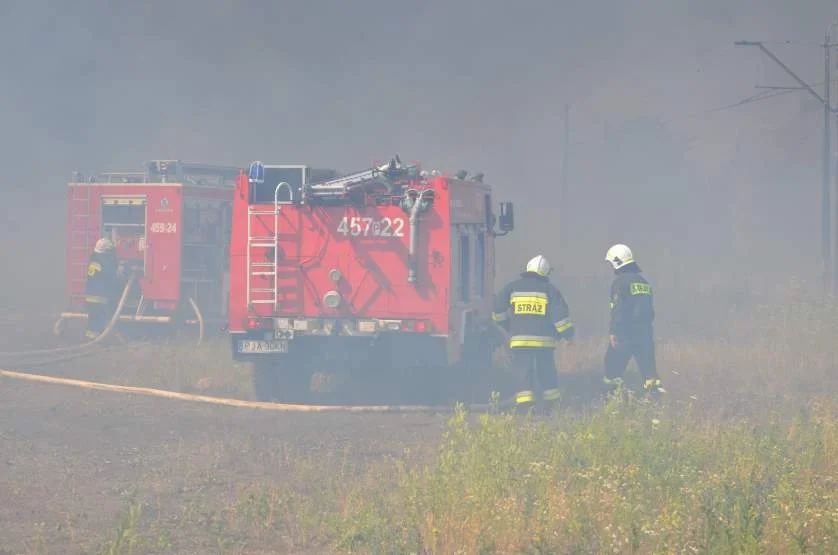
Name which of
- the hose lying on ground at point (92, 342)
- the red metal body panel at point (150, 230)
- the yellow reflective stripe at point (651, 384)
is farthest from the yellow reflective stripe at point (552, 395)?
the hose lying on ground at point (92, 342)

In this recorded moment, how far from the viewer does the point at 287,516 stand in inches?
246

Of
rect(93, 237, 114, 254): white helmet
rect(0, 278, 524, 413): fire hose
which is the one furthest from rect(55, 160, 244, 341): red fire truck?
rect(0, 278, 524, 413): fire hose

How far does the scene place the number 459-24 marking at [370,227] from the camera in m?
10.8

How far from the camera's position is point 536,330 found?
1038 centimetres

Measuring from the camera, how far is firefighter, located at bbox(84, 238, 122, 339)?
50.0 ft

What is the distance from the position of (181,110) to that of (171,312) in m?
25.0

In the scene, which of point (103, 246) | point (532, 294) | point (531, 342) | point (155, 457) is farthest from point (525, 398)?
point (103, 246)

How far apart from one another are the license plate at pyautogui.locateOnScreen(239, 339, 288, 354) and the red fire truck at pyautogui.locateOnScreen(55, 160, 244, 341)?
4465 millimetres

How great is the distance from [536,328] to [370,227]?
6.85 ft

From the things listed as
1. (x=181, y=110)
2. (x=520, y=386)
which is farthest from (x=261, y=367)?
(x=181, y=110)

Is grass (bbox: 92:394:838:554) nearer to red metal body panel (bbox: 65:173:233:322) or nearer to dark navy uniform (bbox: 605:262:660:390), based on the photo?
dark navy uniform (bbox: 605:262:660:390)

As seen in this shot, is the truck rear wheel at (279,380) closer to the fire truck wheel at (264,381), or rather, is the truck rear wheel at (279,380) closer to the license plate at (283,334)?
the fire truck wheel at (264,381)

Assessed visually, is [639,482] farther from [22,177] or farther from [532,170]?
[532,170]

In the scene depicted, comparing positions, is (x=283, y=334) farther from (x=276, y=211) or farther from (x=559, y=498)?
(x=559, y=498)
